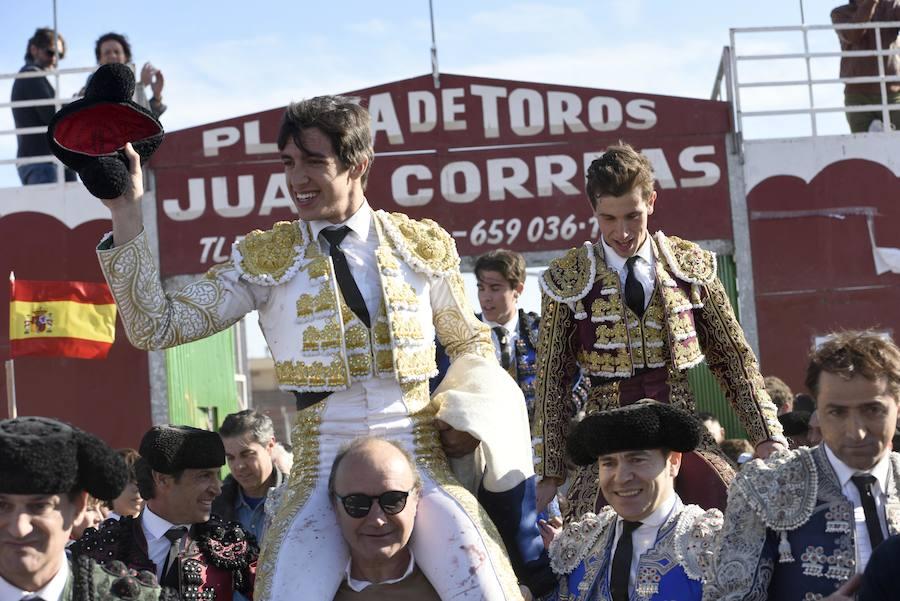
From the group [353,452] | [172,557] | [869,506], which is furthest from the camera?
[172,557]

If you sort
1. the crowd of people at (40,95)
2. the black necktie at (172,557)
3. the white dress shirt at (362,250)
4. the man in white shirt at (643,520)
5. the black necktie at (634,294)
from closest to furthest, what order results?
the man in white shirt at (643,520) < the white dress shirt at (362,250) < the black necktie at (172,557) < the black necktie at (634,294) < the crowd of people at (40,95)

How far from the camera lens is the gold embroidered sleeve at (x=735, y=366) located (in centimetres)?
487

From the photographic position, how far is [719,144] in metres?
12.6

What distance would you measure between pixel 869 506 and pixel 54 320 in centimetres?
814

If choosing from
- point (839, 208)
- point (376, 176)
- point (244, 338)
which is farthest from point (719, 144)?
point (244, 338)

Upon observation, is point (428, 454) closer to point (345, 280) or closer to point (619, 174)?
point (345, 280)

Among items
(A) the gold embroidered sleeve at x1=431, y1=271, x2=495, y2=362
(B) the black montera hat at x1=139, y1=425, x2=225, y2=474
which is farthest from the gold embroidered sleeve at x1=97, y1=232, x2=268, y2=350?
(B) the black montera hat at x1=139, y1=425, x2=225, y2=474

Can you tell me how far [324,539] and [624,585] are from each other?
0.89 metres

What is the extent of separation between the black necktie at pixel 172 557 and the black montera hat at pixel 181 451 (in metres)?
0.20

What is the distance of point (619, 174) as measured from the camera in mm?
4684

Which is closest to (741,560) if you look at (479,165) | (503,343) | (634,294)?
(634,294)

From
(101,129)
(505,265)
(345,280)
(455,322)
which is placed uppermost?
(101,129)

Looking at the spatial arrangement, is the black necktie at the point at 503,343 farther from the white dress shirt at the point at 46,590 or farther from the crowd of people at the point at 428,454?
the white dress shirt at the point at 46,590

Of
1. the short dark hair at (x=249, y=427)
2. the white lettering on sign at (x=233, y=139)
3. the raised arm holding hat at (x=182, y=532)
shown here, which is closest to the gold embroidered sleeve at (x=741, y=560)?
the raised arm holding hat at (x=182, y=532)
